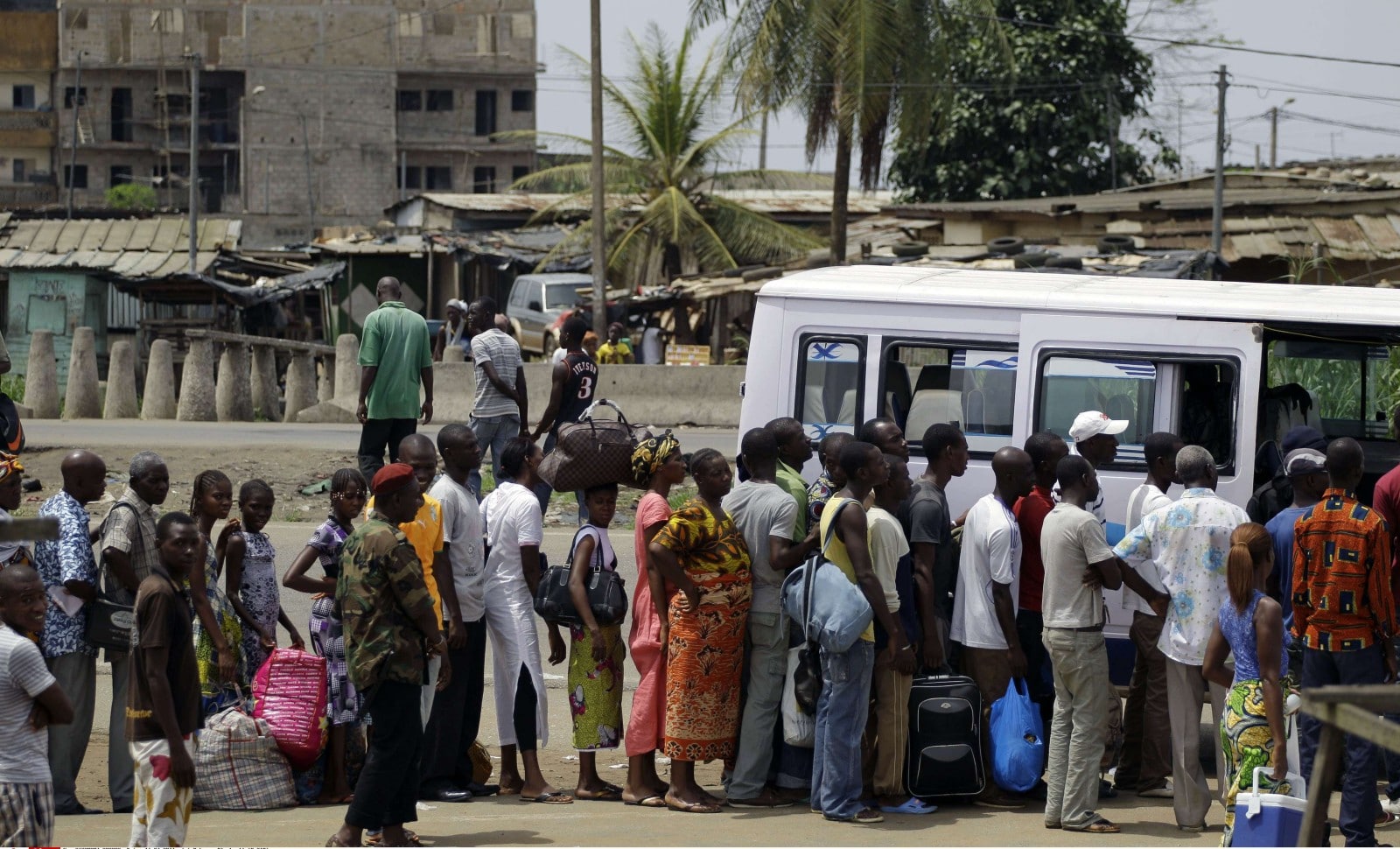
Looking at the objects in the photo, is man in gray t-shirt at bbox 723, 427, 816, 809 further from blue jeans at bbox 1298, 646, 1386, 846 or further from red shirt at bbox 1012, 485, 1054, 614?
blue jeans at bbox 1298, 646, 1386, 846

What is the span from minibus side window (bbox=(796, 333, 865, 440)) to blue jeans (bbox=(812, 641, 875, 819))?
2081mm

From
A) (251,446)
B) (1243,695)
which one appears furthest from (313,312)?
(1243,695)

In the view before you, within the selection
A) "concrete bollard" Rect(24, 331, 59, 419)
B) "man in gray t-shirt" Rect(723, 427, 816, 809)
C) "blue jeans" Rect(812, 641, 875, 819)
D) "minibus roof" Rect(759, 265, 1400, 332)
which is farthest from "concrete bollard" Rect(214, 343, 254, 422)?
"blue jeans" Rect(812, 641, 875, 819)

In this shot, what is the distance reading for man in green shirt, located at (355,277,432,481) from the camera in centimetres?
1072

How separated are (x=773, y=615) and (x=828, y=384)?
2.02 meters

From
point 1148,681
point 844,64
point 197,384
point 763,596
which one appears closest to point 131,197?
point 844,64

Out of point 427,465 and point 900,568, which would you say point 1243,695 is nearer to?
point 900,568

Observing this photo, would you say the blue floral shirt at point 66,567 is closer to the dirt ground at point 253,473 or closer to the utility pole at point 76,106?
the dirt ground at point 253,473

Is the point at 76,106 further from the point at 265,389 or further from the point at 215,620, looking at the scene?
the point at 215,620

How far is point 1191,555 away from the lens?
6.63m

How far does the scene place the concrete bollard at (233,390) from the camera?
820 inches

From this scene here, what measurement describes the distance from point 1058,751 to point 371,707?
117 inches

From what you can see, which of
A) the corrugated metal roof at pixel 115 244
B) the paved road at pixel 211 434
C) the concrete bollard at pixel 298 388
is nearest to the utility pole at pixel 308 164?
the corrugated metal roof at pixel 115 244

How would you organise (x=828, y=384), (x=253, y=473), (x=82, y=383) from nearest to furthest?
(x=828, y=384), (x=253, y=473), (x=82, y=383)
